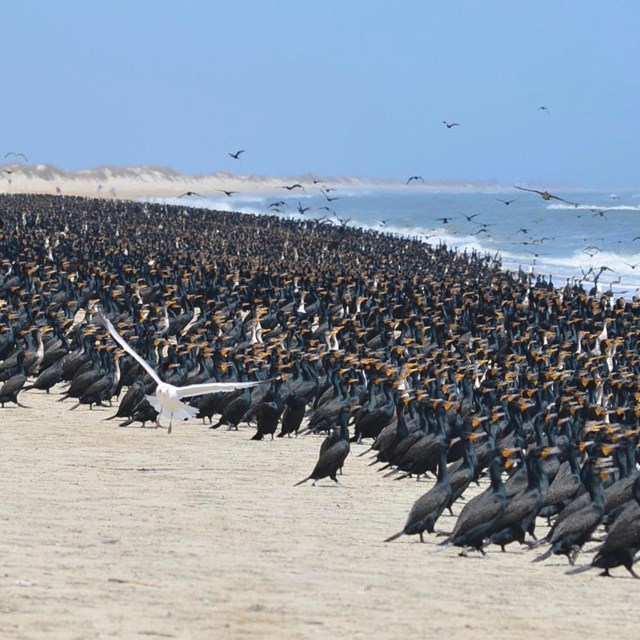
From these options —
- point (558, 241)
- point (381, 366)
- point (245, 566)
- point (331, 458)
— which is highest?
point (558, 241)

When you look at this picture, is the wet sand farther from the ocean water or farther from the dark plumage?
the ocean water

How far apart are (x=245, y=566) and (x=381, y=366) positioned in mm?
12095

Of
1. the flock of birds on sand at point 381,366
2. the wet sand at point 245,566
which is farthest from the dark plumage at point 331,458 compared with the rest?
the wet sand at point 245,566

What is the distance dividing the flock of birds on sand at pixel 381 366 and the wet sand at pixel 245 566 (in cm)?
47

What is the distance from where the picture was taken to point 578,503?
516 inches

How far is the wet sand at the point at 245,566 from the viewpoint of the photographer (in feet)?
32.4

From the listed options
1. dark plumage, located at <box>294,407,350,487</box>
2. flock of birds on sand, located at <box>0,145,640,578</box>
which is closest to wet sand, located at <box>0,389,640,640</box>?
dark plumage, located at <box>294,407,350,487</box>

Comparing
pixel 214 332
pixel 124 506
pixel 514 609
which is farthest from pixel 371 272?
pixel 514 609

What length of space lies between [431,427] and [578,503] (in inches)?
Answer: 174

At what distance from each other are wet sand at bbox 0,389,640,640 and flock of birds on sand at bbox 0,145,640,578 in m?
0.47

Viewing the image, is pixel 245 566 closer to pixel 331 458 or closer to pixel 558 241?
pixel 331 458

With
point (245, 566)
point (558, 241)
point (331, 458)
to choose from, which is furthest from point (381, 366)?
point (558, 241)

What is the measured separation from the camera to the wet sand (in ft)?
32.4

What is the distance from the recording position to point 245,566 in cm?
1166
